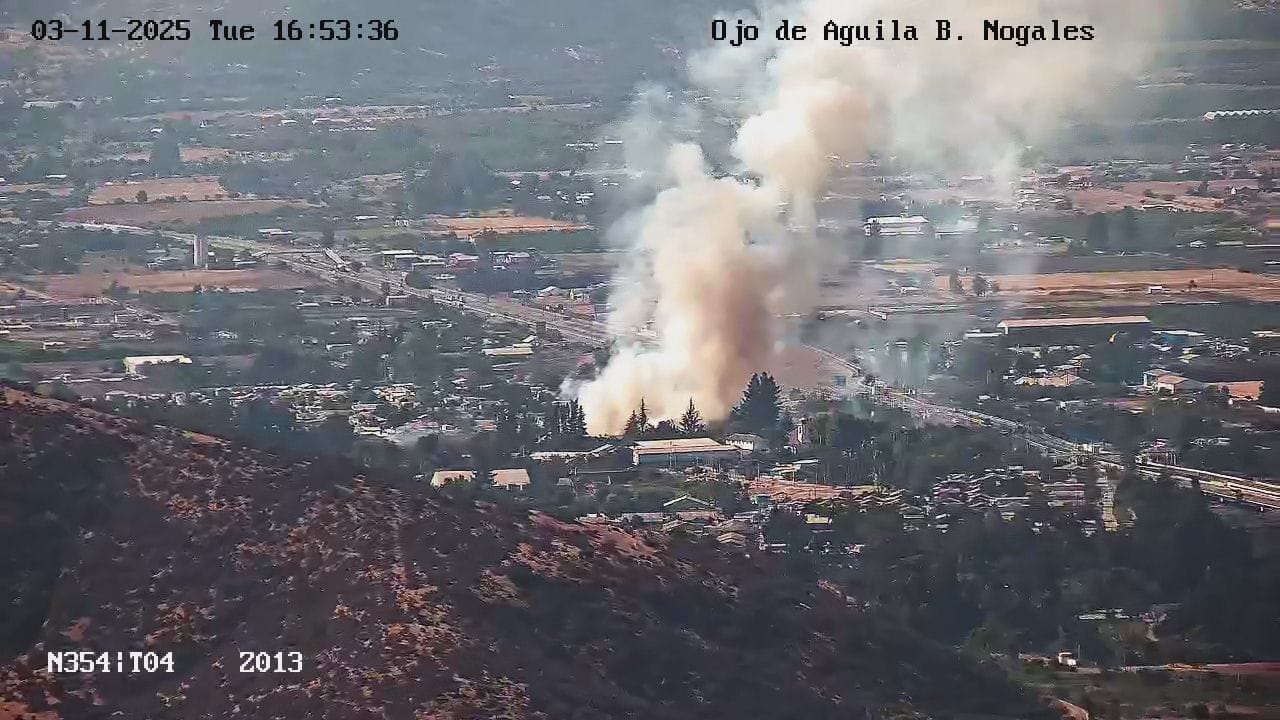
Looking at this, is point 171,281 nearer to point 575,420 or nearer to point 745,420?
point 575,420

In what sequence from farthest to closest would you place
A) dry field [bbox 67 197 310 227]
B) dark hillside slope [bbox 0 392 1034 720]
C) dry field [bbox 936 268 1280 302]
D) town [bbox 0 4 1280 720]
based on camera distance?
dry field [bbox 67 197 310 227]
dry field [bbox 936 268 1280 302]
town [bbox 0 4 1280 720]
dark hillside slope [bbox 0 392 1034 720]

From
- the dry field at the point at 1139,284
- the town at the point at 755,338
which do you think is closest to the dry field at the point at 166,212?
the town at the point at 755,338

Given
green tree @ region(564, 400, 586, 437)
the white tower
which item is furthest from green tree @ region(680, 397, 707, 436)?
the white tower

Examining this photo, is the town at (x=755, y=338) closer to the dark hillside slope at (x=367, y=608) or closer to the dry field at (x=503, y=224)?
the dry field at (x=503, y=224)

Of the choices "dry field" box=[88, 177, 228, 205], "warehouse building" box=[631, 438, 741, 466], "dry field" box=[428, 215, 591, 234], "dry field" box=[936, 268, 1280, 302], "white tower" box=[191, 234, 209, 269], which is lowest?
"warehouse building" box=[631, 438, 741, 466]

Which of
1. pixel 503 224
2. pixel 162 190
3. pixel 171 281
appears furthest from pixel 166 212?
pixel 171 281

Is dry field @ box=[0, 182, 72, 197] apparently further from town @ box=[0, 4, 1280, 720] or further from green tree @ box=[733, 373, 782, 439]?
green tree @ box=[733, 373, 782, 439]

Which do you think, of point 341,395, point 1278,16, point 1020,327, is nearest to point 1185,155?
point 1278,16

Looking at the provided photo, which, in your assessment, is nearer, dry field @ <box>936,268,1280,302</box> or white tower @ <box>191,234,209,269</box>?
dry field @ <box>936,268,1280,302</box>
